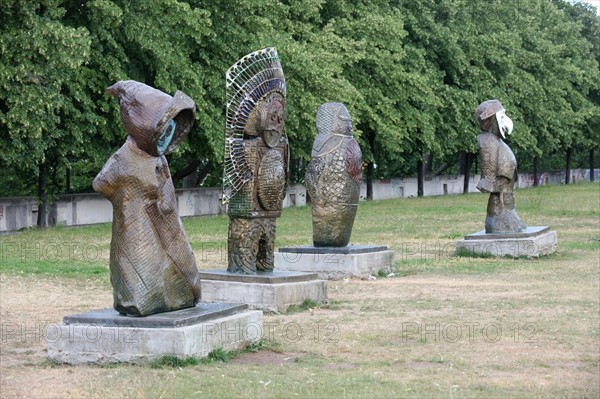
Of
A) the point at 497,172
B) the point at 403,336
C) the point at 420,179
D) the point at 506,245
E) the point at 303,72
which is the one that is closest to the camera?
the point at 403,336

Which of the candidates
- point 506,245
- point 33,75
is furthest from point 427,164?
point 506,245

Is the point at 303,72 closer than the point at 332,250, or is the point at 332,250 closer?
the point at 332,250

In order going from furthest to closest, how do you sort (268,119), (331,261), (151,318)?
(331,261)
(268,119)
(151,318)

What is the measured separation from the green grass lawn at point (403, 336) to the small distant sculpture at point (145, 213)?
0.83 m

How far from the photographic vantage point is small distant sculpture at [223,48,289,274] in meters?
14.9

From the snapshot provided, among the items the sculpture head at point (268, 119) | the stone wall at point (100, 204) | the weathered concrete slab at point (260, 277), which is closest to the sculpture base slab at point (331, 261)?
the weathered concrete slab at point (260, 277)

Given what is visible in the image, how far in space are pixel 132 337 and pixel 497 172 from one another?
13.4 metres

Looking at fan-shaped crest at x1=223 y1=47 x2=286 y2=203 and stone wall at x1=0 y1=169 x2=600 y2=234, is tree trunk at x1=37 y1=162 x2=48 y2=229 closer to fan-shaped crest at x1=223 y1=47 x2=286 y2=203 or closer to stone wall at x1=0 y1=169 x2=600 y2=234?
stone wall at x1=0 y1=169 x2=600 y2=234

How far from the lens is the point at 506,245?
21.9 m

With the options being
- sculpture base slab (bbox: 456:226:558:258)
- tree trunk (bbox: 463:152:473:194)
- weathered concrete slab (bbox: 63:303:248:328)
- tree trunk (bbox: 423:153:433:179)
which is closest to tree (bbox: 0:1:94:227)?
sculpture base slab (bbox: 456:226:558:258)

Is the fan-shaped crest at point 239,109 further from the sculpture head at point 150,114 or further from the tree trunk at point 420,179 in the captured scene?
the tree trunk at point 420,179

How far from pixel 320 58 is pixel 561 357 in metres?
28.0

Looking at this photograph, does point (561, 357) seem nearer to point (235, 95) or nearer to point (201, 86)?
point (235, 95)

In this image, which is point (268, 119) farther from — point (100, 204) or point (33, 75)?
point (100, 204)
